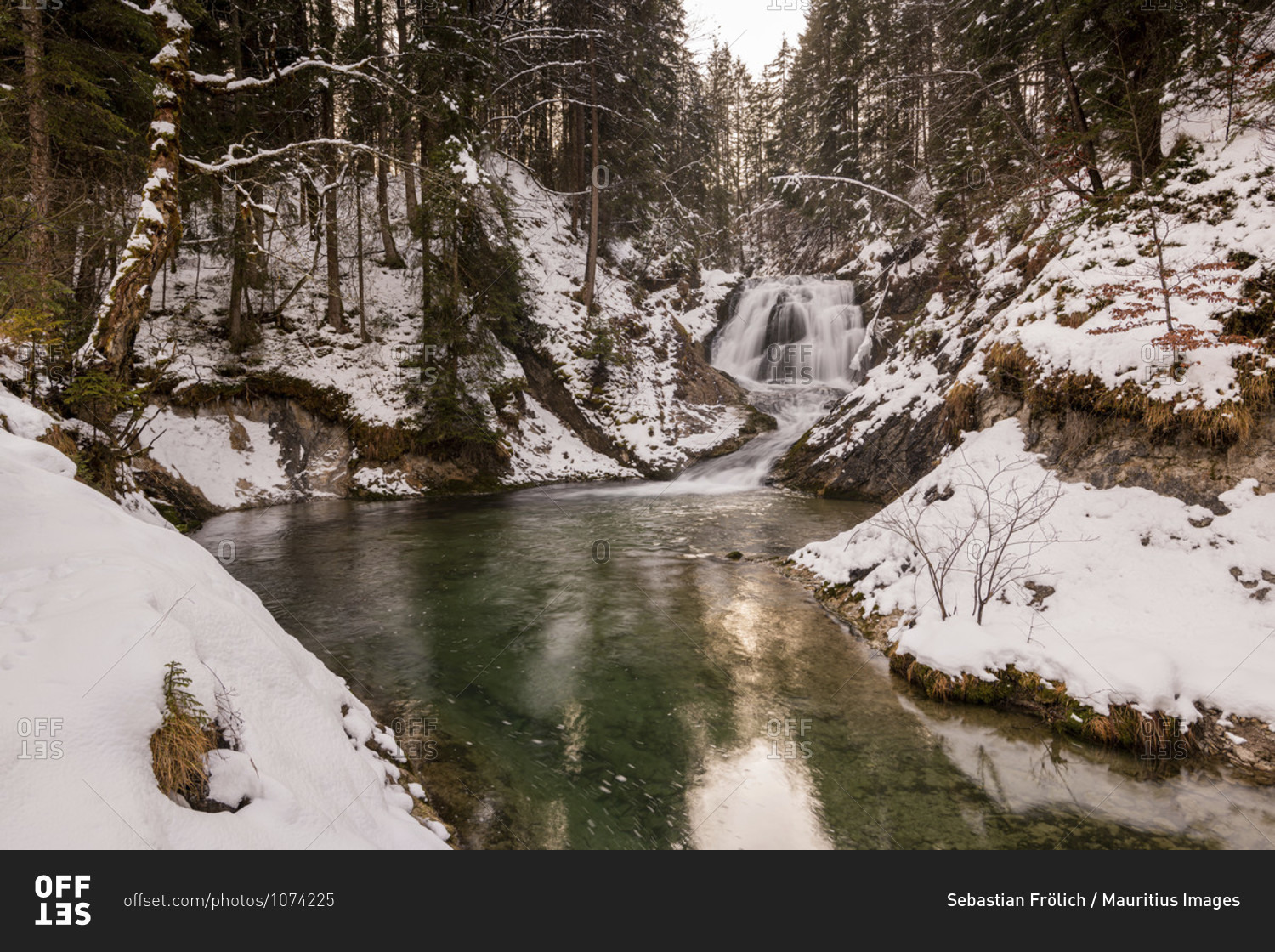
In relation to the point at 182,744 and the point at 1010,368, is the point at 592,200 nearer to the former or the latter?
the point at 1010,368

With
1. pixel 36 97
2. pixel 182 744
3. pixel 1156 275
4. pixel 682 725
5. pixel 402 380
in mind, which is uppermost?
pixel 36 97

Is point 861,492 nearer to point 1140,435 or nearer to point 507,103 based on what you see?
point 1140,435

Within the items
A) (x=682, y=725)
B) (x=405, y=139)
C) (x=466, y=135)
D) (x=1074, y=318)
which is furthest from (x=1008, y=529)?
(x=405, y=139)

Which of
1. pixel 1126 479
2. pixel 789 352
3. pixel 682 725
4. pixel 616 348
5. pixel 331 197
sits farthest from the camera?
pixel 789 352

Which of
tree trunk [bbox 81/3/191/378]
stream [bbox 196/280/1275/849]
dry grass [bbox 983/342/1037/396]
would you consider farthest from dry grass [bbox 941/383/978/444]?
tree trunk [bbox 81/3/191/378]

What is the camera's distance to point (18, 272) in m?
5.61

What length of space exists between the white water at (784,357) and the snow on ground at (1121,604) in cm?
1187

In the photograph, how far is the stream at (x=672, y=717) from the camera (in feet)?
12.5
